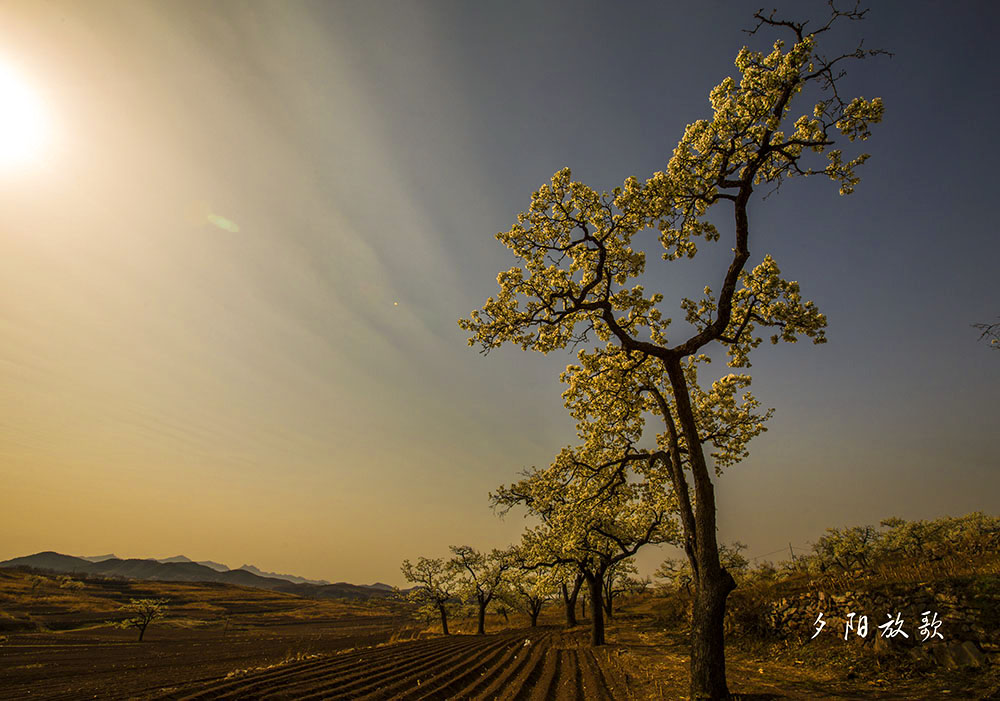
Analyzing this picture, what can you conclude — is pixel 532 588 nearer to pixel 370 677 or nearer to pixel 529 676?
pixel 529 676

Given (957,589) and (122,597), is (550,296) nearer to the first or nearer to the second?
(957,589)

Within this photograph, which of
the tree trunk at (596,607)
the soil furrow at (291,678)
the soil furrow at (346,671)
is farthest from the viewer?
the tree trunk at (596,607)

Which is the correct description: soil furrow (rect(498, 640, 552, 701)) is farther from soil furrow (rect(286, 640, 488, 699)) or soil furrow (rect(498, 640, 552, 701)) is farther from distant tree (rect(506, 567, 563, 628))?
distant tree (rect(506, 567, 563, 628))

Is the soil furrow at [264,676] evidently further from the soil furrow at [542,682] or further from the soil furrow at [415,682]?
the soil furrow at [542,682]

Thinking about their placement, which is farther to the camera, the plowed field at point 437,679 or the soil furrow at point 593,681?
the plowed field at point 437,679

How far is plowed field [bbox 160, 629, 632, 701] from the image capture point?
1346 cm

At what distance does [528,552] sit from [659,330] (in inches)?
764

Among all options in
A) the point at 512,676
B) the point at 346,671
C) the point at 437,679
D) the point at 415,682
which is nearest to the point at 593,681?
the point at 512,676

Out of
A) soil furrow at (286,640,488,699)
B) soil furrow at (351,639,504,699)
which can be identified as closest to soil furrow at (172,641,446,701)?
soil furrow at (286,640,488,699)

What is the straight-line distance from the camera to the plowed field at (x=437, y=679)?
13.5 meters

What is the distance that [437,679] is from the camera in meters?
15.7

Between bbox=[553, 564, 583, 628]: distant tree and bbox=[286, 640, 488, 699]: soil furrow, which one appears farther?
bbox=[553, 564, 583, 628]: distant tree

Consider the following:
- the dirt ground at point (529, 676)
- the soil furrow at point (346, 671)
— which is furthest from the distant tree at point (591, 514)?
the soil furrow at point (346, 671)

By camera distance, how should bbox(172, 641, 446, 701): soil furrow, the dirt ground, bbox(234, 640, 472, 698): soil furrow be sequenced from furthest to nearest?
bbox(234, 640, 472, 698): soil furrow < bbox(172, 641, 446, 701): soil furrow < the dirt ground
